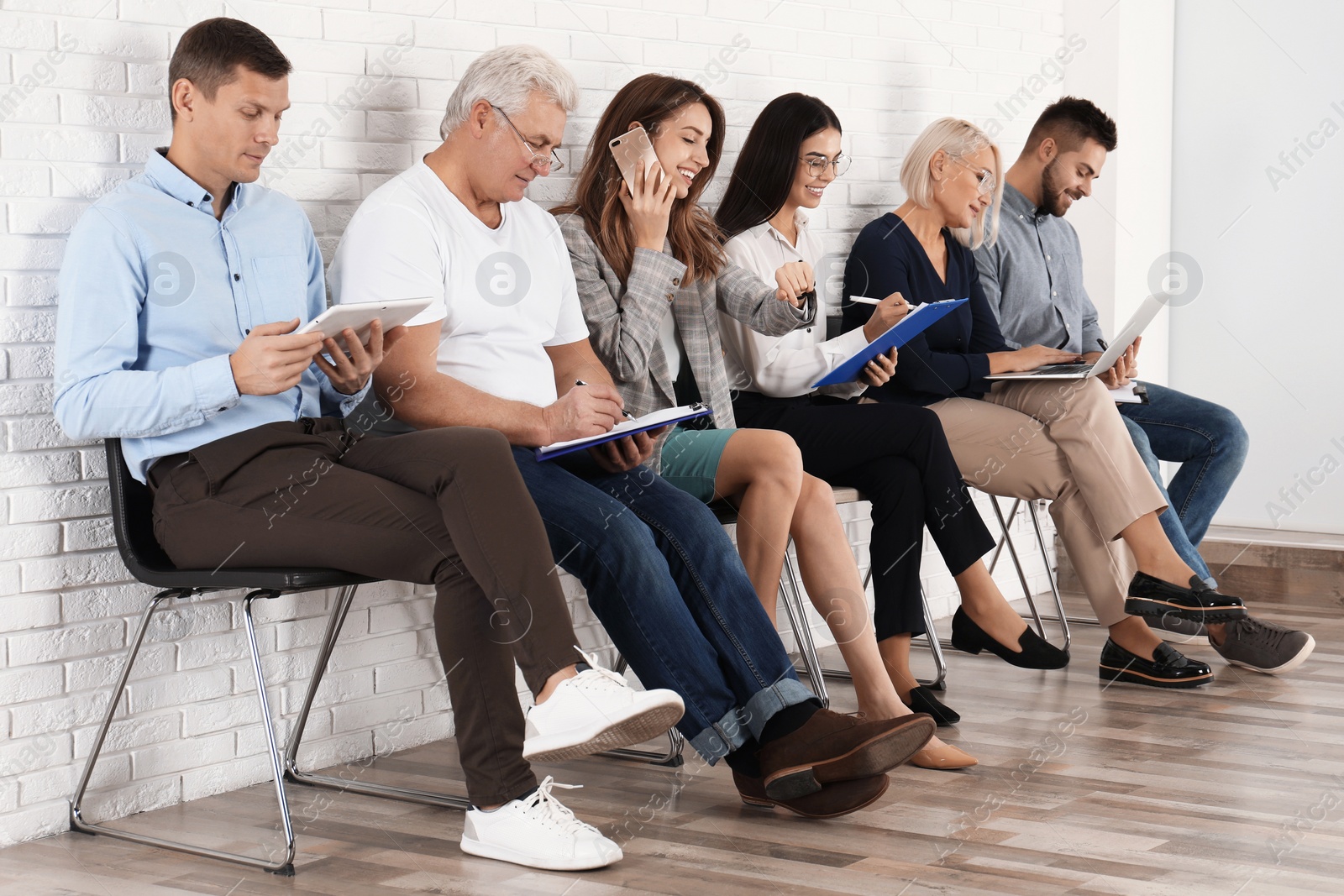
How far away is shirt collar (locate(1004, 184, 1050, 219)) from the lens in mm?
3943

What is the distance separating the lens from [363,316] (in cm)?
214

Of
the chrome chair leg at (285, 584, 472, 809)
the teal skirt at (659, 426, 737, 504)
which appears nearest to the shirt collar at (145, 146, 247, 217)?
the chrome chair leg at (285, 584, 472, 809)

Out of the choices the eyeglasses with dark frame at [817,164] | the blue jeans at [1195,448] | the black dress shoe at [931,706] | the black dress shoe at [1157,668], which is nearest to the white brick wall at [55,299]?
the eyeglasses with dark frame at [817,164]

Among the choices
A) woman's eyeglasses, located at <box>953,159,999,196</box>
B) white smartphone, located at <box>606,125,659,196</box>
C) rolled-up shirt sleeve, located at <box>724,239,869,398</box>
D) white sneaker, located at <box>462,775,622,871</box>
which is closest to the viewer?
white sneaker, located at <box>462,775,622,871</box>

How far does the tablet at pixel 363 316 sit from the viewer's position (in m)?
2.08

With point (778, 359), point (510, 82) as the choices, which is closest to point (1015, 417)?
point (778, 359)

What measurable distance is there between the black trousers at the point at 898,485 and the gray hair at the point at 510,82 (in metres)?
0.89

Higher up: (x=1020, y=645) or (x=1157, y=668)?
(x=1020, y=645)

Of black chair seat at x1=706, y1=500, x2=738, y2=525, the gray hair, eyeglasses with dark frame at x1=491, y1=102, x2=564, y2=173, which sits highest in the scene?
the gray hair

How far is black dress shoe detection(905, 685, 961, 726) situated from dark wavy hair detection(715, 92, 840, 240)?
1.19 metres

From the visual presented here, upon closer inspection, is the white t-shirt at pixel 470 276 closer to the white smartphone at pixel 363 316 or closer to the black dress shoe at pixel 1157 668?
the white smartphone at pixel 363 316

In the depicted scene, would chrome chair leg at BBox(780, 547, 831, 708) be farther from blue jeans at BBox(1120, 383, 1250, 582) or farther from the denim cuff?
blue jeans at BBox(1120, 383, 1250, 582)

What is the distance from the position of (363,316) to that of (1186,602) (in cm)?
204

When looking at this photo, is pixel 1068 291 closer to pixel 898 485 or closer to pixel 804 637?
pixel 898 485
